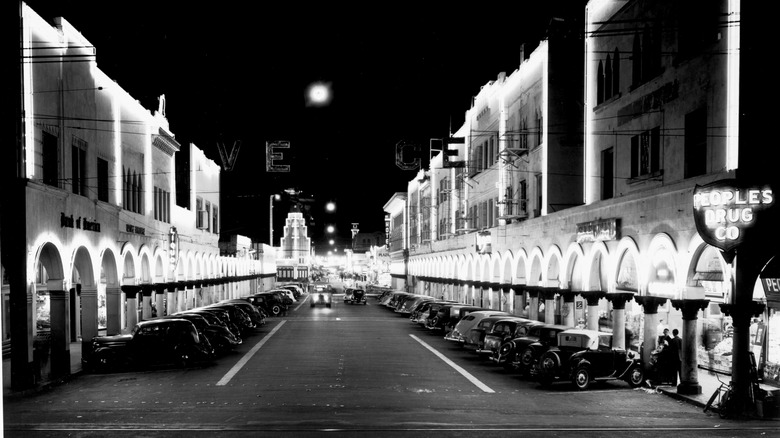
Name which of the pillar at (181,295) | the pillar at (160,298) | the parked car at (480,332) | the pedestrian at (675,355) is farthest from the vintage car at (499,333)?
the pillar at (181,295)

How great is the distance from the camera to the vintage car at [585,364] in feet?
63.1

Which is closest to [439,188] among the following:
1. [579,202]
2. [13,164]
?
[579,202]

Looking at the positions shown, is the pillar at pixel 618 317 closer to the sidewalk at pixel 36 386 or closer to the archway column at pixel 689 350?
the archway column at pixel 689 350

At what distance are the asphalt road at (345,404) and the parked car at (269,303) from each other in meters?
22.9

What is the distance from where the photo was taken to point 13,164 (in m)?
20.9

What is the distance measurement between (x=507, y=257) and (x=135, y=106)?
21078mm

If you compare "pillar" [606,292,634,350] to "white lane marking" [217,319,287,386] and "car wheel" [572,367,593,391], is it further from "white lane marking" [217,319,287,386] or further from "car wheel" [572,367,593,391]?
"white lane marking" [217,319,287,386]

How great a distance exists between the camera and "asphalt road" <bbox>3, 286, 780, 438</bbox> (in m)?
13.5

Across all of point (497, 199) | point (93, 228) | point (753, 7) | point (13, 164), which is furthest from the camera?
point (497, 199)

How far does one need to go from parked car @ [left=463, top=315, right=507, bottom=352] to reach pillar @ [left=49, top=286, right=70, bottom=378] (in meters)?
13.9

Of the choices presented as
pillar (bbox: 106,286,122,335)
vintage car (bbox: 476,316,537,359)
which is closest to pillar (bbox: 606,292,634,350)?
vintage car (bbox: 476,316,537,359)

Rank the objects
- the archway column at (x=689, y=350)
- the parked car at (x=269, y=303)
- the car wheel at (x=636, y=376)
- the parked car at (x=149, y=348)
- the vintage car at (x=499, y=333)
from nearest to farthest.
Result: the archway column at (x=689, y=350), the car wheel at (x=636, y=376), the parked car at (x=149, y=348), the vintage car at (x=499, y=333), the parked car at (x=269, y=303)

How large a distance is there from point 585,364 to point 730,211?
18.2ft

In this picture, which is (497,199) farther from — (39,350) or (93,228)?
(39,350)
